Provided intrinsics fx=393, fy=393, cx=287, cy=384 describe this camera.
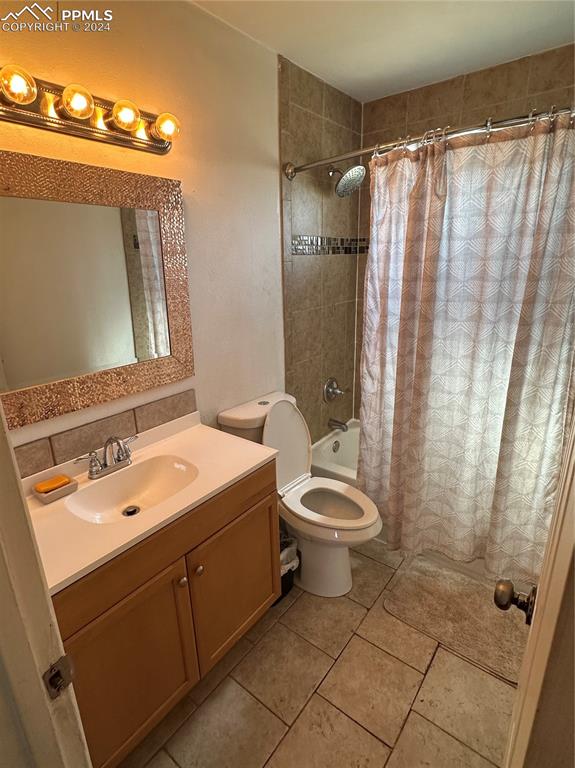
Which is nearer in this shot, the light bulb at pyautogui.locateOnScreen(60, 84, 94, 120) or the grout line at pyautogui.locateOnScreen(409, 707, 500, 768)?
the light bulb at pyautogui.locateOnScreen(60, 84, 94, 120)

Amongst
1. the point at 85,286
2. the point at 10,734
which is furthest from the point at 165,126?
the point at 10,734

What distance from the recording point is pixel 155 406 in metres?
1.55

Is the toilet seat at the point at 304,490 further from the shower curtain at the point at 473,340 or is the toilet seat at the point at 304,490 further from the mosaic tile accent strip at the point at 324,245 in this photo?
the mosaic tile accent strip at the point at 324,245

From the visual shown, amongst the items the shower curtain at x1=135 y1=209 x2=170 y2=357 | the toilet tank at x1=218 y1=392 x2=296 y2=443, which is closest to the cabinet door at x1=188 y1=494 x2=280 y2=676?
the toilet tank at x1=218 y1=392 x2=296 y2=443

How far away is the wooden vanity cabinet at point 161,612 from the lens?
3.33ft

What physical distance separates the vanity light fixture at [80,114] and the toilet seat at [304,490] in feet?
3.83

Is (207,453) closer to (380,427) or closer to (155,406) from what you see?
(155,406)

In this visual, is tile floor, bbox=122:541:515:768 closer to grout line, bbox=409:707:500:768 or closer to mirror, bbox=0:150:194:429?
grout line, bbox=409:707:500:768

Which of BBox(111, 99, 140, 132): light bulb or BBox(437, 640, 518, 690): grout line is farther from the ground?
BBox(111, 99, 140, 132): light bulb

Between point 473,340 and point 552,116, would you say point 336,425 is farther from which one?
point 552,116

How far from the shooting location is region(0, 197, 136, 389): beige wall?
1.15 metres

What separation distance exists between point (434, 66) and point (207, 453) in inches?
84.5

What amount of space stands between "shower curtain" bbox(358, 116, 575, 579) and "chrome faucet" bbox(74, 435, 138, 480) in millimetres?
1217

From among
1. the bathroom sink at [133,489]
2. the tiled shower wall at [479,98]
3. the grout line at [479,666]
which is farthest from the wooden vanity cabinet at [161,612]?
the tiled shower wall at [479,98]
